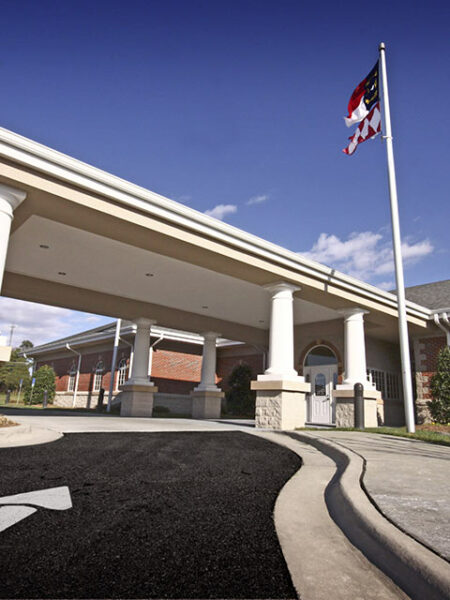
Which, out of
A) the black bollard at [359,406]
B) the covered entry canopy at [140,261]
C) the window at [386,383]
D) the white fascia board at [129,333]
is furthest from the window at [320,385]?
the white fascia board at [129,333]

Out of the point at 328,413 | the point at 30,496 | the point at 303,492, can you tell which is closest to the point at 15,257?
the point at 30,496

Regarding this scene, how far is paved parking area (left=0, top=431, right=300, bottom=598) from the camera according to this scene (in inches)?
71.9

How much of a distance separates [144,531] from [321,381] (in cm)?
1604

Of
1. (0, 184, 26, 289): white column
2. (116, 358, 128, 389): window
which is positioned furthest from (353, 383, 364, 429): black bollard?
(116, 358, 128, 389): window

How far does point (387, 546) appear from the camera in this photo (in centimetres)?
210

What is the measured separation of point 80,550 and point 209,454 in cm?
351

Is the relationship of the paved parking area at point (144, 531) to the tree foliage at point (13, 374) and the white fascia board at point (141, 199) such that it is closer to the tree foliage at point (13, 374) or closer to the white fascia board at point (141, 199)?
the white fascia board at point (141, 199)

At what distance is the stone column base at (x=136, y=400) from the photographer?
1616 centimetres

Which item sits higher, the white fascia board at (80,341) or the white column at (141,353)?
the white fascia board at (80,341)

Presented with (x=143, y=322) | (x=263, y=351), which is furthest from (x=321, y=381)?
(x=143, y=322)

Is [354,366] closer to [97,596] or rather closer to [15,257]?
[15,257]

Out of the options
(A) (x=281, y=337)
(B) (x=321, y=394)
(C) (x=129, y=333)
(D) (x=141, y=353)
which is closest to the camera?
(A) (x=281, y=337)

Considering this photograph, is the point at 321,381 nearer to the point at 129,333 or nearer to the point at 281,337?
the point at 281,337

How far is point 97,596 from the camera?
1.70 m
